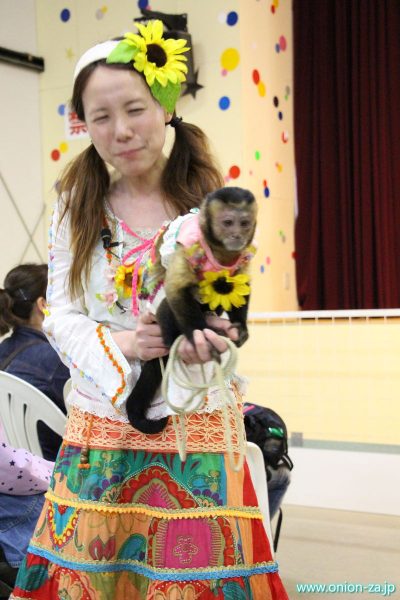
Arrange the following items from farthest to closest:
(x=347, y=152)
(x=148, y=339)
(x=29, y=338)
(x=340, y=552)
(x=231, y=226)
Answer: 1. (x=347, y=152)
2. (x=340, y=552)
3. (x=29, y=338)
4. (x=148, y=339)
5. (x=231, y=226)

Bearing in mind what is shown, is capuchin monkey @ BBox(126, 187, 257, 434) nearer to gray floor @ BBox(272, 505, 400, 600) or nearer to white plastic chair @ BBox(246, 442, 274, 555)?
white plastic chair @ BBox(246, 442, 274, 555)

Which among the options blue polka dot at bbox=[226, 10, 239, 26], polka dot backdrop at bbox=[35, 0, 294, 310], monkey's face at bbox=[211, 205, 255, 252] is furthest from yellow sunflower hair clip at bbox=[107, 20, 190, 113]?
blue polka dot at bbox=[226, 10, 239, 26]

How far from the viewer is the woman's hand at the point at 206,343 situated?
99 cm

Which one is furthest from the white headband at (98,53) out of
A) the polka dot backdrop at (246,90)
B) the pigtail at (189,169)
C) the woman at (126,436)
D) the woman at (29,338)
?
the polka dot backdrop at (246,90)

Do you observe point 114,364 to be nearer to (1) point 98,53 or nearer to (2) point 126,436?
(2) point 126,436

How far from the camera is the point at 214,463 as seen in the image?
119 centimetres

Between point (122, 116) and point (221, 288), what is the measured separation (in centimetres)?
34

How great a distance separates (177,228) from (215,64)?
396 centimetres

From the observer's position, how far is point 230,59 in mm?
4758

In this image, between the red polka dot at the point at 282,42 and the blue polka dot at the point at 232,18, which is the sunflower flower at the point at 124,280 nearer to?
the blue polka dot at the point at 232,18

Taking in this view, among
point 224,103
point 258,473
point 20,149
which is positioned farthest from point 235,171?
→ point 258,473

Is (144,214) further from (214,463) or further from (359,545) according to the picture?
(359,545)

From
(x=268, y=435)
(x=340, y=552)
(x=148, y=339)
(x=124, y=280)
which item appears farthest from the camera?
(x=340, y=552)

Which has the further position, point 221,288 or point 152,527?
point 152,527
